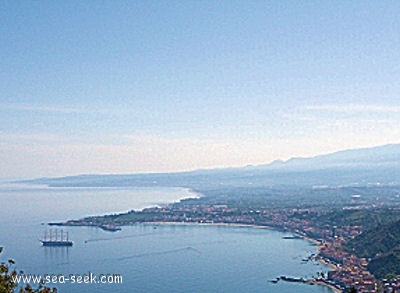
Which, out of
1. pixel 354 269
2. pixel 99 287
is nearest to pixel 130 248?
pixel 99 287

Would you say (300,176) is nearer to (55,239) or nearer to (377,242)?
(55,239)

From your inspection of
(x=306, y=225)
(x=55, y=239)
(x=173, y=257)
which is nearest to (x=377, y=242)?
(x=173, y=257)

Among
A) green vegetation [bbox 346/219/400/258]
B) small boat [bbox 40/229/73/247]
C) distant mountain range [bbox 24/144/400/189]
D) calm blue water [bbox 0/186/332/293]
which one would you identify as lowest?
calm blue water [bbox 0/186/332/293]

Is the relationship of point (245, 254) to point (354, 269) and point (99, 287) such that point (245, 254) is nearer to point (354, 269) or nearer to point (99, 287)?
point (354, 269)

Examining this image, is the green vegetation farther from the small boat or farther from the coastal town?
the small boat

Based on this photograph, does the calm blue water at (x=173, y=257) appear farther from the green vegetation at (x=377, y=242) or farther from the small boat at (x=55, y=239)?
the green vegetation at (x=377, y=242)

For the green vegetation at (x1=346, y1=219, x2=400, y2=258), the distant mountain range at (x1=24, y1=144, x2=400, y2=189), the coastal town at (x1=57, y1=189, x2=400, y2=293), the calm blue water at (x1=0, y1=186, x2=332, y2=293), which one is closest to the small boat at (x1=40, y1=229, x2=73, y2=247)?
the calm blue water at (x1=0, y1=186, x2=332, y2=293)

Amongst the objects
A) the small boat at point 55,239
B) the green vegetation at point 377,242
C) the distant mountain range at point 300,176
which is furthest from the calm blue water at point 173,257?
the distant mountain range at point 300,176

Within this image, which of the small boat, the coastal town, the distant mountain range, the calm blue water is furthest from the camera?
the distant mountain range
